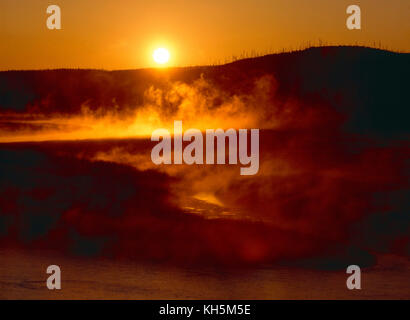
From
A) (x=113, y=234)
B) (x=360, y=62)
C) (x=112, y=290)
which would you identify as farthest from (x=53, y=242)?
(x=360, y=62)

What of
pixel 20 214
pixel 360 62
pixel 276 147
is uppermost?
pixel 360 62

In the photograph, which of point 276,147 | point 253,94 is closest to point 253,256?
point 276,147

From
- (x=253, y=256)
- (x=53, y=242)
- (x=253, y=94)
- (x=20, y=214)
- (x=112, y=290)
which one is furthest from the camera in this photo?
(x=253, y=94)

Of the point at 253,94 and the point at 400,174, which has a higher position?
the point at 253,94

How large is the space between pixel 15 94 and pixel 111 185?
854 cm

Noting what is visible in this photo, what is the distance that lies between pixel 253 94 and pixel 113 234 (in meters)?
7.70

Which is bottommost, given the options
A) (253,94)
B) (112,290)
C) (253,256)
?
(112,290)

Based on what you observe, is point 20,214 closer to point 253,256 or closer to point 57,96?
point 253,256

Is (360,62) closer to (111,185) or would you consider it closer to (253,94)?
(253,94)

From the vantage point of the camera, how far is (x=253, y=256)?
23.1 ft

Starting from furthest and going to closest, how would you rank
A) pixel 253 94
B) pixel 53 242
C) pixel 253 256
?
pixel 253 94 → pixel 53 242 → pixel 253 256

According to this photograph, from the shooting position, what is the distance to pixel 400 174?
9484 millimetres

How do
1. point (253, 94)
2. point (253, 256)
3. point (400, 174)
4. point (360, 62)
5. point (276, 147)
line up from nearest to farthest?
1. point (253, 256)
2. point (400, 174)
3. point (276, 147)
4. point (253, 94)
5. point (360, 62)

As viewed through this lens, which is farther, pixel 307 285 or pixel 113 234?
pixel 113 234
